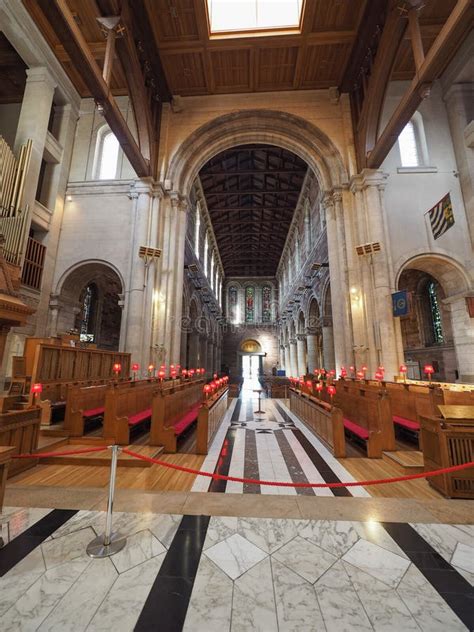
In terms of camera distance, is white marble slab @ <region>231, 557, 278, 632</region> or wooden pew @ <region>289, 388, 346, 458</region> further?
wooden pew @ <region>289, 388, 346, 458</region>

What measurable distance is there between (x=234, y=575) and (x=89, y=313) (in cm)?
1523

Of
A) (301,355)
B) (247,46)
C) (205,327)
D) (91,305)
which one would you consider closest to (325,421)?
(247,46)

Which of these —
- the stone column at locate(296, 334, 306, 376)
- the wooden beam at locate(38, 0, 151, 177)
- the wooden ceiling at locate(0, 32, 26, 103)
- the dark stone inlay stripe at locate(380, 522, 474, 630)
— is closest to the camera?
the dark stone inlay stripe at locate(380, 522, 474, 630)

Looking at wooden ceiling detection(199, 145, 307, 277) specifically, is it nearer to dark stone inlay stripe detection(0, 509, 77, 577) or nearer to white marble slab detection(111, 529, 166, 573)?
A: dark stone inlay stripe detection(0, 509, 77, 577)

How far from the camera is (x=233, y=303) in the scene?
98.1ft

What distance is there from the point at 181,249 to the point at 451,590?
11.4 meters

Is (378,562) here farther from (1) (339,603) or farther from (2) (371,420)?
(2) (371,420)

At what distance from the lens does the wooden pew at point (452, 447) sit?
3.02 m

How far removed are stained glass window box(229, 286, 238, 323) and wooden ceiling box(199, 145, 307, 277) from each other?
2.14 meters

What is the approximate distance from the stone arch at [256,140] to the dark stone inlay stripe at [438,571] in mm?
11534

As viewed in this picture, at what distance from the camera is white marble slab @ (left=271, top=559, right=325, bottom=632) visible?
1510 mm

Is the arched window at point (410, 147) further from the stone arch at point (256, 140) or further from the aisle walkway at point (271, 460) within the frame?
the aisle walkway at point (271, 460)

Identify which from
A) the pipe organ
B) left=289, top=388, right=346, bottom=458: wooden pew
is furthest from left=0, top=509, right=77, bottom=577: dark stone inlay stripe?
the pipe organ

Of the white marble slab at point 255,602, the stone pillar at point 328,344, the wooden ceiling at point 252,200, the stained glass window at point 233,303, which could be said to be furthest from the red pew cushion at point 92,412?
the stained glass window at point 233,303
